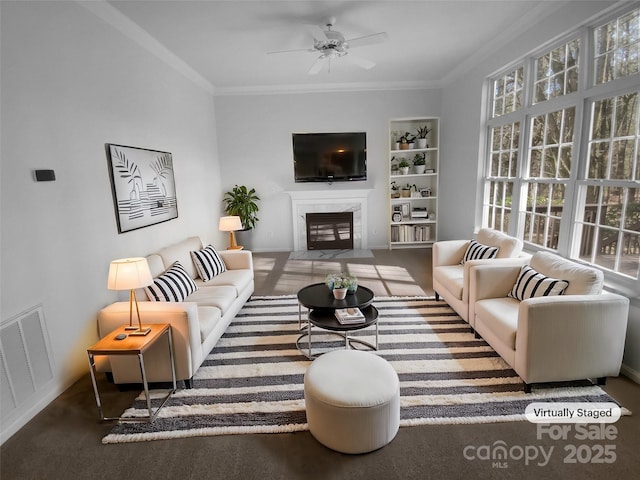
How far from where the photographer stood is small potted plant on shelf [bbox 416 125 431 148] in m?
6.22

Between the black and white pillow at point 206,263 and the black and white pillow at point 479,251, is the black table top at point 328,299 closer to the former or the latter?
the black and white pillow at point 206,263

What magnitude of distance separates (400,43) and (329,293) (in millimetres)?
3251

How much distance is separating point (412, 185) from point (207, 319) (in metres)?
5.01

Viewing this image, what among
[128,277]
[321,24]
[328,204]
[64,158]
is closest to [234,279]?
[128,277]

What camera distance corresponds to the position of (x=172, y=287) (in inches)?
120

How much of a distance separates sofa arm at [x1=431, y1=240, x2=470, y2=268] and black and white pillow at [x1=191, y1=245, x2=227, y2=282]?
257 cm

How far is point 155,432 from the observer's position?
2.13 meters

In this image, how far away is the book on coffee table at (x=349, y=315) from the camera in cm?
274

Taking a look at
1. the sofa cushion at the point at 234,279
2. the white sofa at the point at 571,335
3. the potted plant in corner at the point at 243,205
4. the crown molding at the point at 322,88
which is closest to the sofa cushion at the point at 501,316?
the white sofa at the point at 571,335

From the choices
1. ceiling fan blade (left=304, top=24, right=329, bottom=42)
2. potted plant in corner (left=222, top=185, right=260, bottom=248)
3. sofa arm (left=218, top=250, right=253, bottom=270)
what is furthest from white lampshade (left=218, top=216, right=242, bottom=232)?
ceiling fan blade (left=304, top=24, right=329, bottom=42)

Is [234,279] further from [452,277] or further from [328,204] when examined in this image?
[328,204]

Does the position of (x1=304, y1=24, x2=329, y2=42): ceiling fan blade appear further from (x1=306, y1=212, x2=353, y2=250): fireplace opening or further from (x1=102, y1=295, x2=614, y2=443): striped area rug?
(x1=306, y1=212, x2=353, y2=250): fireplace opening

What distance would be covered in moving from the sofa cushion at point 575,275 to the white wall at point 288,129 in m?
3.98

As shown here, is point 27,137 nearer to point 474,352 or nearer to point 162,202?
point 162,202
